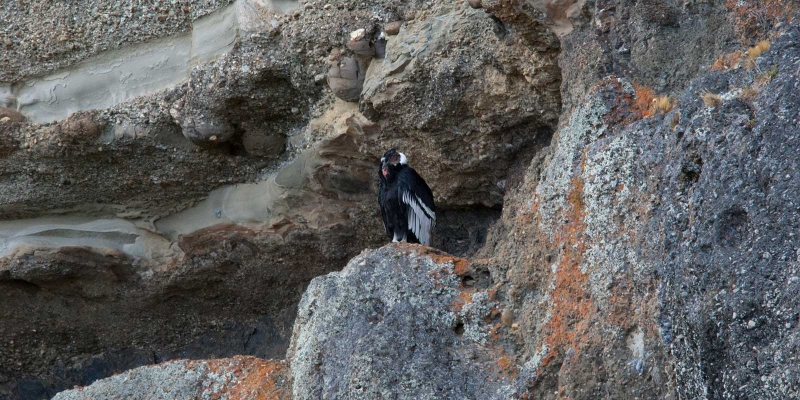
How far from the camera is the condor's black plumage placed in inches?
229

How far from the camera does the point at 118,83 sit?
6609 mm

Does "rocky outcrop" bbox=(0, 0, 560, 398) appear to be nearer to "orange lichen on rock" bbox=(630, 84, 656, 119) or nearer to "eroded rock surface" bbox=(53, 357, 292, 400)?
"orange lichen on rock" bbox=(630, 84, 656, 119)

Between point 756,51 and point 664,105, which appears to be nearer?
point 756,51

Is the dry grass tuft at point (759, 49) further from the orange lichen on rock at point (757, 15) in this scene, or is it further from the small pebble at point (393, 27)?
the small pebble at point (393, 27)

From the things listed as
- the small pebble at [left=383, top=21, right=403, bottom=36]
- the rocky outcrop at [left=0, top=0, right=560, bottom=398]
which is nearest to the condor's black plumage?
the rocky outcrop at [left=0, top=0, right=560, bottom=398]

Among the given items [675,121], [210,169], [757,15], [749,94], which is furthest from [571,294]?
[210,169]

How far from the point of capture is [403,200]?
5797 mm

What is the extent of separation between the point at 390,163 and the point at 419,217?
0.43 meters

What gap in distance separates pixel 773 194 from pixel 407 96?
3.30m

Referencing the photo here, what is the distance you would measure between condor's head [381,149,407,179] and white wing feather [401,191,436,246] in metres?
0.18

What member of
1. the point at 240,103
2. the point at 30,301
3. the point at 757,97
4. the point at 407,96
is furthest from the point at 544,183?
the point at 30,301

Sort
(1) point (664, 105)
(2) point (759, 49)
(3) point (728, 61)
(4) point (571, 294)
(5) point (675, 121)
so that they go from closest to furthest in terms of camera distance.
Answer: (2) point (759, 49)
(5) point (675, 121)
(3) point (728, 61)
(4) point (571, 294)
(1) point (664, 105)

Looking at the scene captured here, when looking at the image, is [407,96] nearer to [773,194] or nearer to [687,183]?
[687,183]

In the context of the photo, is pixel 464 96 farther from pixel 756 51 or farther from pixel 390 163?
pixel 756 51
